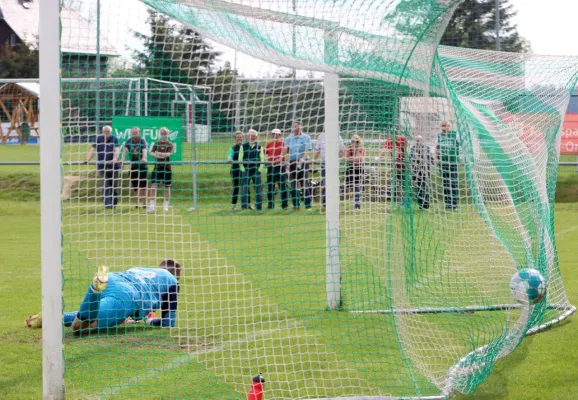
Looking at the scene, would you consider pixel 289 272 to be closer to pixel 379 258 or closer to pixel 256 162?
pixel 256 162

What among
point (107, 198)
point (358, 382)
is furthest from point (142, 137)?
point (358, 382)

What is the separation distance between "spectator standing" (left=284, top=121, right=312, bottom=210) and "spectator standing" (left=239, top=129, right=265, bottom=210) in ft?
0.90

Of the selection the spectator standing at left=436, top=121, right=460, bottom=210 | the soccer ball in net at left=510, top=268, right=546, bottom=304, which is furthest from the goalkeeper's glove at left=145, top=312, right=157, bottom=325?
the soccer ball in net at left=510, top=268, right=546, bottom=304

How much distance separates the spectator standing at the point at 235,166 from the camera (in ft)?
20.8

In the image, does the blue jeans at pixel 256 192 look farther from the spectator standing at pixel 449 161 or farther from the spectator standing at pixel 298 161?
the spectator standing at pixel 449 161

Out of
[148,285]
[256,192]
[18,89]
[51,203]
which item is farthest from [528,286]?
[18,89]

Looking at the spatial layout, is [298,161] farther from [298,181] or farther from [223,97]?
[223,97]

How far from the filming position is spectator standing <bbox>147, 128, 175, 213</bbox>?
21.7 ft

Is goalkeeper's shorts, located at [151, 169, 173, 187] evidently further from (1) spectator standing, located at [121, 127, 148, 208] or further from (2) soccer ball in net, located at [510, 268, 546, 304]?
(2) soccer ball in net, located at [510, 268, 546, 304]

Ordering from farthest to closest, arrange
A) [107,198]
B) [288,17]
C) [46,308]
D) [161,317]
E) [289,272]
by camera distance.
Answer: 1. [289,272]
2. [161,317]
3. [107,198]
4. [288,17]
5. [46,308]

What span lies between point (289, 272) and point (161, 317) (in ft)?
8.15

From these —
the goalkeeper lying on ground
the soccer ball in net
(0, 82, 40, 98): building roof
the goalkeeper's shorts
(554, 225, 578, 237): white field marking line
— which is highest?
(0, 82, 40, 98): building roof

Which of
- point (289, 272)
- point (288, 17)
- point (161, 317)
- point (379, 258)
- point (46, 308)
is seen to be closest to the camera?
point (46, 308)

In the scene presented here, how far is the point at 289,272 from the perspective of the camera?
9484 millimetres
